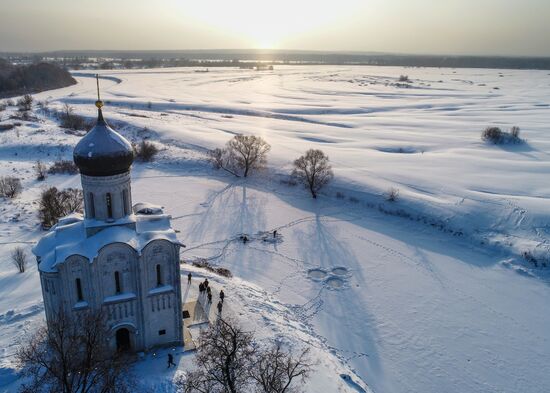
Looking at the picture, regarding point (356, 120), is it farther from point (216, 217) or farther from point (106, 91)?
point (106, 91)

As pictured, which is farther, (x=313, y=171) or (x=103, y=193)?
(x=313, y=171)

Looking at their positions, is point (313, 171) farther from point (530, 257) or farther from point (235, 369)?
point (235, 369)

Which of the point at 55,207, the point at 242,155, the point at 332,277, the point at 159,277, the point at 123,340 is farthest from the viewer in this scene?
the point at 242,155

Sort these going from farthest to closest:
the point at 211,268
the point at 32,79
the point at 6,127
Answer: the point at 32,79, the point at 6,127, the point at 211,268

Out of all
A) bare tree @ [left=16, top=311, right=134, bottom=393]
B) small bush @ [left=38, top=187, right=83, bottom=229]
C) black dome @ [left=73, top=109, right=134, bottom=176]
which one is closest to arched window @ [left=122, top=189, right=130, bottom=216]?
black dome @ [left=73, top=109, right=134, bottom=176]

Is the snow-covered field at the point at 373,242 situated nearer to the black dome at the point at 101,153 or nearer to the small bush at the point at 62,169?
the small bush at the point at 62,169

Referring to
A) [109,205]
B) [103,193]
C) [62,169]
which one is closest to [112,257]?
[109,205]
